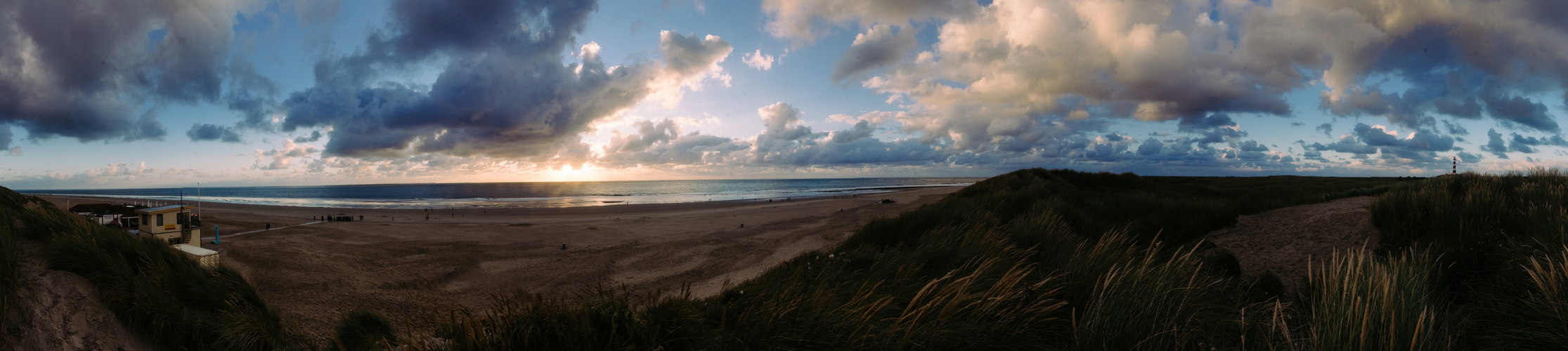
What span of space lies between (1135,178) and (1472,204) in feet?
53.5

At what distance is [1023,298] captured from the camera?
9.74 ft

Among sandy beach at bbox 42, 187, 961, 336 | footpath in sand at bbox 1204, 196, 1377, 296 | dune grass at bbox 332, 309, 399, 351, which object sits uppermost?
footpath in sand at bbox 1204, 196, 1377, 296

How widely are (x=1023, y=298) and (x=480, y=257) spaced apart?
18.3 m

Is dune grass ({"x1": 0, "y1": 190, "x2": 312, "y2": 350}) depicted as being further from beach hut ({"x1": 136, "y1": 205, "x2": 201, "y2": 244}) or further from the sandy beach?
beach hut ({"x1": 136, "y1": 205, "x2": 201, "y2": 244})

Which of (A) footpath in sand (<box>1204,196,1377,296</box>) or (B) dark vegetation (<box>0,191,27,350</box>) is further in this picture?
(A) footpath in sand (<box>1204,196,1377,296</box>)

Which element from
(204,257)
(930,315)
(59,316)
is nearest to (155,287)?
(59,316)

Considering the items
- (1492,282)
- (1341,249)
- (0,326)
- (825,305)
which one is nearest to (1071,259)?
(825,305)

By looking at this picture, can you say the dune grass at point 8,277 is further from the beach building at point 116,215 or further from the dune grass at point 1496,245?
the beach building at point 116,215

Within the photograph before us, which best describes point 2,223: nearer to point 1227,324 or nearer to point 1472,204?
point 1227,324

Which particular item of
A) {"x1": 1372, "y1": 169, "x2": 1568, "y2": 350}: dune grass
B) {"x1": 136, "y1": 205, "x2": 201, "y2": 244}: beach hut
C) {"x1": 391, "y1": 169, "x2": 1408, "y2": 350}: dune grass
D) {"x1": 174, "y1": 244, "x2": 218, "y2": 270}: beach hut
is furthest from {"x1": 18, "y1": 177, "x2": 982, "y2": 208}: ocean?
{"x1": 1372, "y1": 169, "x2": 1568, "y2": 350}: dune grass

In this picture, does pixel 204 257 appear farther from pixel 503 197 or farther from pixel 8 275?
pixel 503 197

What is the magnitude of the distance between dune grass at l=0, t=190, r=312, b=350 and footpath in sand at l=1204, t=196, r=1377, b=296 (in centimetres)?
1140

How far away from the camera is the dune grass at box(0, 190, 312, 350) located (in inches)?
173

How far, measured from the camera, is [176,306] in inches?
181
